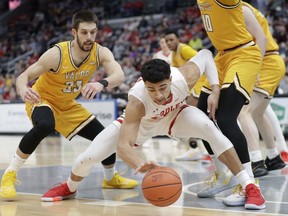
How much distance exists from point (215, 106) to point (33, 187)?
2.27 m

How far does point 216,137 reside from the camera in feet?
15.9

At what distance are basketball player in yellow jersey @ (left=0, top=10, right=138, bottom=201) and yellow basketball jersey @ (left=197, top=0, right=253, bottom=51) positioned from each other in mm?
1001

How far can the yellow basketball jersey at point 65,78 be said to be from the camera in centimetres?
586

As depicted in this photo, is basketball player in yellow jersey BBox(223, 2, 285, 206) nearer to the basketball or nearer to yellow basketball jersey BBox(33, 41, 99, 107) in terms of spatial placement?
yellow basketball jersey BBox(33, 41, 99, 107)

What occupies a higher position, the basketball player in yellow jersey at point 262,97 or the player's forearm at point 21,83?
the player's forearm at point 21,83

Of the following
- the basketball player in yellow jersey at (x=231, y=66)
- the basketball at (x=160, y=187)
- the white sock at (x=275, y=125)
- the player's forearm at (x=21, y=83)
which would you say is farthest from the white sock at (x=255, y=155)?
the player's forearm at (x=21, y=83)

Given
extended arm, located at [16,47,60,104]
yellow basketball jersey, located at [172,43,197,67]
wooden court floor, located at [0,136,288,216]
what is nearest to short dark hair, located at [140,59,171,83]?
wooden court floor, located at [0,136,288,216]

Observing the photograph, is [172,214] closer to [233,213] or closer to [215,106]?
[233,213]

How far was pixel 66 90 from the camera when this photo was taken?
20.0ft

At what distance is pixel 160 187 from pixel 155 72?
860 millimetres

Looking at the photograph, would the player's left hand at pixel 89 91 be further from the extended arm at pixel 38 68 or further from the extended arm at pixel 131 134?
the extended arm at pixel 38 68

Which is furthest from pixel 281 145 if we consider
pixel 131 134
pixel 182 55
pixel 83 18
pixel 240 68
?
pixel 131 134

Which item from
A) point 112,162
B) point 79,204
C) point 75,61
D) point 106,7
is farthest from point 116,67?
point 106,7

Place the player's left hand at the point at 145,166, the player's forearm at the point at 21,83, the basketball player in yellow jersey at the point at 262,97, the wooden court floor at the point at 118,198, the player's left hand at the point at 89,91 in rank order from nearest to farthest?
the player's left hand at the point at 145,166, the wooden court floor at the point at 118,198, the player's left hand at the point at 89,91, the player's forearm at the point at 21,83, the basketball player in yellow jersey at the point at 262,97
